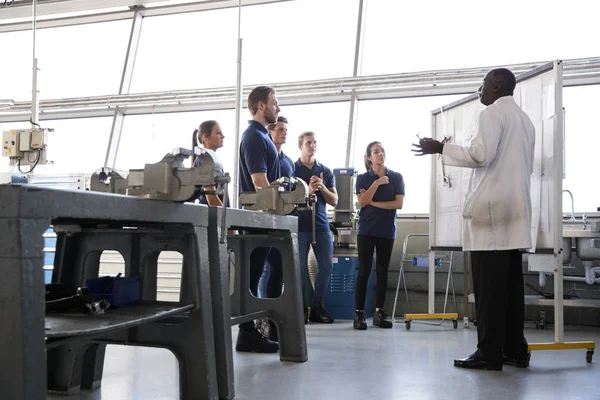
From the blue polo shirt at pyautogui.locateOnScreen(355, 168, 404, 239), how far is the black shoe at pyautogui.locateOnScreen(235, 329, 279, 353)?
1.48 meters

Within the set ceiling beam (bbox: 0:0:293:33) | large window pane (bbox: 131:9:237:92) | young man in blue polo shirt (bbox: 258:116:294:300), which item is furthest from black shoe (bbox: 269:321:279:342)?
ceiling beam (bbox: 0:0:293:33)

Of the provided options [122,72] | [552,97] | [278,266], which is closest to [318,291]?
[278,266]

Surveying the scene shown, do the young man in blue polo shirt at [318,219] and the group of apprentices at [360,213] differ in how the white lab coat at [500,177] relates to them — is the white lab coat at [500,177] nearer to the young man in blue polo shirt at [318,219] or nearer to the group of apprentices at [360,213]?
the group of apprentices at [360,213]

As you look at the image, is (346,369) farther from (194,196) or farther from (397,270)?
(397,270)

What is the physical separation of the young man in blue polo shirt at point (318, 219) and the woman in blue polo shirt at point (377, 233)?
24cm

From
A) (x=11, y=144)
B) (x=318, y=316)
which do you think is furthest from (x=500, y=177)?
(x=11, y=144)

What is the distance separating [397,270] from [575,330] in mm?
1542

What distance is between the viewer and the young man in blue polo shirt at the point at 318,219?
13.7ft

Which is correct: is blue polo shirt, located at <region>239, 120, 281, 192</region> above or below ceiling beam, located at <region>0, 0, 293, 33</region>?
below

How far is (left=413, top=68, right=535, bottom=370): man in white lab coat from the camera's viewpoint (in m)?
2.60

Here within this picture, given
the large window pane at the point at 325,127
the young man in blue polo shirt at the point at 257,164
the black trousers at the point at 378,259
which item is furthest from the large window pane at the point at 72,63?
the young man in blue polo shirt at the point at 257,164

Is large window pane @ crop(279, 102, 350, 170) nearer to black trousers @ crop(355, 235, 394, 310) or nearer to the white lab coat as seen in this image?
black trousers @ crop(355, 235, 394, 310)

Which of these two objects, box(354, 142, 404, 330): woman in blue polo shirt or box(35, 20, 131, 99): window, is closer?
box(354, 142, 404, 330): woman in blue polo shirt

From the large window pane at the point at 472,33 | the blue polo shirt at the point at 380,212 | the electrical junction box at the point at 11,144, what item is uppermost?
the large window pane at the point at 472,33
